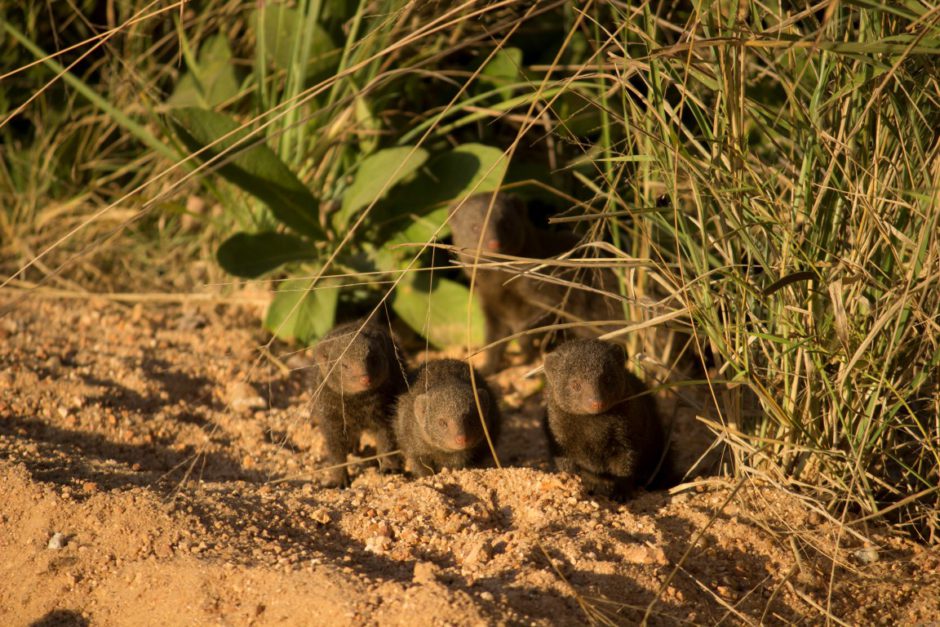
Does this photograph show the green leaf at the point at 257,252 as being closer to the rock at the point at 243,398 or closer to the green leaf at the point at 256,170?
the green leaf at the point at 256,170

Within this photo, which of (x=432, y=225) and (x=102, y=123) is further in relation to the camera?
(x=102, y=123)

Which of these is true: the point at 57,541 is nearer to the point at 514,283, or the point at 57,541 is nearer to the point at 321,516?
the point at 321,516

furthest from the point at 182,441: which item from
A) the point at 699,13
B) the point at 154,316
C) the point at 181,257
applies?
the point at 699,13

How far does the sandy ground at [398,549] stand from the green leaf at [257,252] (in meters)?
0.97

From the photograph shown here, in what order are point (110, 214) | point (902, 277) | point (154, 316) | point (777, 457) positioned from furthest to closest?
1. point (110, 214)
2. point (154, 316)
3. point (777, 457)
4. point (902, 277)

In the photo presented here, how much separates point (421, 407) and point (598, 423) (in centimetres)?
67

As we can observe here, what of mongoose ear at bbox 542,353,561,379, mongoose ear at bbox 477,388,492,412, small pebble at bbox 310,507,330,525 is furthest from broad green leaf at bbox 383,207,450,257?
small pebble at bbox 310,507,330,525

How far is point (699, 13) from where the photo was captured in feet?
8.53

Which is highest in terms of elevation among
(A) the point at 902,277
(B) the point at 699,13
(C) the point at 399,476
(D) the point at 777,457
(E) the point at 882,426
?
(B) the point at 699,13

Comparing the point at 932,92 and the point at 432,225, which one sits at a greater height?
the point at 932,92

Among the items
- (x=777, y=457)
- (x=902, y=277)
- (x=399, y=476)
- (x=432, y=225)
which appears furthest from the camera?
(x=432, y=225)

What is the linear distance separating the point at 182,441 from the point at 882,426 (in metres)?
2.61

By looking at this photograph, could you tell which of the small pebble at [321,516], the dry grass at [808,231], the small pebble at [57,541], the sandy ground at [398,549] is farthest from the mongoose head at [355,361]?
the small pebble at [57,541]

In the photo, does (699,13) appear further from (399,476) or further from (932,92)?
(399,476)
